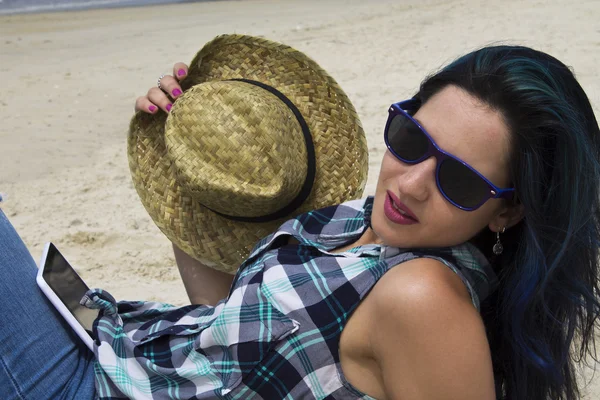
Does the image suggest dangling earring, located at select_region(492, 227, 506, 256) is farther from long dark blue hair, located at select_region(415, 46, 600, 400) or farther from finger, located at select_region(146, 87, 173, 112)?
finger, located at select_region(146, 87, 173, 112)

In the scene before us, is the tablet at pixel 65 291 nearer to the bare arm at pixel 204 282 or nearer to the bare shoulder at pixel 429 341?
the bare arm at pixel 204 282

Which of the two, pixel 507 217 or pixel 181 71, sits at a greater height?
pixel 181 71

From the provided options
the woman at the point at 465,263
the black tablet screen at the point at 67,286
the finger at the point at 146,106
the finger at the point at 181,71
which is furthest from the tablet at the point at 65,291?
the finger at the point at 181,71

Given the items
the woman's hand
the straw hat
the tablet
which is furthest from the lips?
the woman's hand

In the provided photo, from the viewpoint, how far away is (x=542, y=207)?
139 centimetres

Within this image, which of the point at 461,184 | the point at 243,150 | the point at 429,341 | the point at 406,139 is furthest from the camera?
the point at 243,150

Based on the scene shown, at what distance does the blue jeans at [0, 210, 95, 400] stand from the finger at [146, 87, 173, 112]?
0.65 m

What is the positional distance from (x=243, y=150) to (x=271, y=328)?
619mm

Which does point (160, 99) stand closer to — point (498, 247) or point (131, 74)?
point (498, 247)

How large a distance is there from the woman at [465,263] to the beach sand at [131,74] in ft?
1.21

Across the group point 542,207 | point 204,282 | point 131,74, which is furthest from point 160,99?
point 131,74

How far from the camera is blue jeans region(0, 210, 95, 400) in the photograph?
1.58m

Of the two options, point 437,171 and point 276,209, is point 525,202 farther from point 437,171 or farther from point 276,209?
point 276,209

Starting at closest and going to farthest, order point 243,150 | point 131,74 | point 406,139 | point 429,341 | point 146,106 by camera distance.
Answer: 1. point 429,341
2. point 406,139
3. point 243,150
4. point 146,106
5. point 131,74
